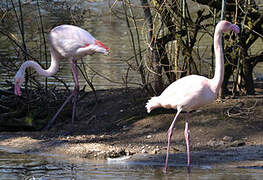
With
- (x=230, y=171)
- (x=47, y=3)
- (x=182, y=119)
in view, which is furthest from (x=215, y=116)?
(x=47, y=3)

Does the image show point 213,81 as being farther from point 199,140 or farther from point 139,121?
point 139,121

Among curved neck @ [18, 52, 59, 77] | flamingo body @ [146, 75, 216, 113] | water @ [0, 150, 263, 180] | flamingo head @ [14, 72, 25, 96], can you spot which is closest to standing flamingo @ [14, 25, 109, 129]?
curved neck @ [18, 52, 59, 77]

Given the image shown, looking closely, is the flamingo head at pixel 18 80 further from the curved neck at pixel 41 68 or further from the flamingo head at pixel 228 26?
the flamingo head at pixel 228 26

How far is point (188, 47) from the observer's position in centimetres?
822

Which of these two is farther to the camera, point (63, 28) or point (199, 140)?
point (63, 28)

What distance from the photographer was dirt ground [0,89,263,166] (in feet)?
23.8

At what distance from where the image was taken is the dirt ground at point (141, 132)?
7250 millimetres

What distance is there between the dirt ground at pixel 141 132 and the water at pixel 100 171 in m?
0.45

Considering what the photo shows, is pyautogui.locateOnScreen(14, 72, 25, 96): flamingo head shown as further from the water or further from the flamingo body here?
the flamingo body

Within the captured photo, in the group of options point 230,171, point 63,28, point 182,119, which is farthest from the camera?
point 63,28

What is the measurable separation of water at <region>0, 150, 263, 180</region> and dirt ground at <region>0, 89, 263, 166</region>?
0.45 metres

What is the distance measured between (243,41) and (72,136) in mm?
3043

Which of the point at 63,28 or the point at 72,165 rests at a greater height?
the point at 63,28

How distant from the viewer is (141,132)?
7953mm
